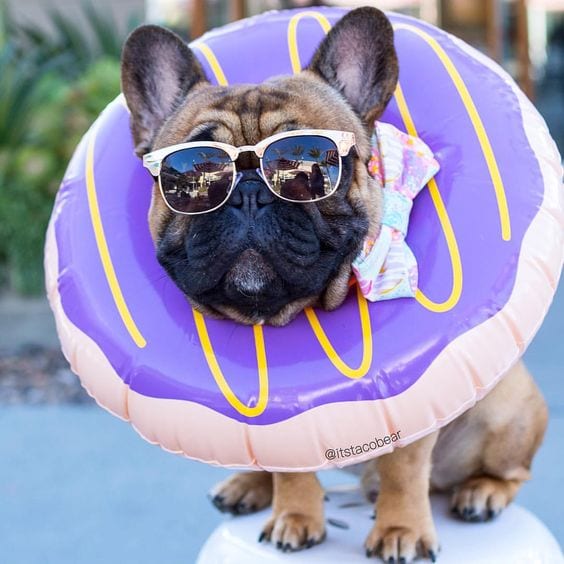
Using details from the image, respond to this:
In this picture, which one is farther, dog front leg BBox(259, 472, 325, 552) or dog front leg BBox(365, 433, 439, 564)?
dog front leg BBox(259, 472, 325, 552)

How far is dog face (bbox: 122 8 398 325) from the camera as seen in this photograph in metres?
2.41

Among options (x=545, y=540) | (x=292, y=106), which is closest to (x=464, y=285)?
(x=292, y=106)

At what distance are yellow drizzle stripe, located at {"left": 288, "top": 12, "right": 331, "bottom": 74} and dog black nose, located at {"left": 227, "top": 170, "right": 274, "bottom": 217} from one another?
0.64 meters

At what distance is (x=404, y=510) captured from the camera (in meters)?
2.67

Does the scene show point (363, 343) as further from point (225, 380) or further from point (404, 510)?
point (404, 510)

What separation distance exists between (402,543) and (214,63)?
1.53 metres

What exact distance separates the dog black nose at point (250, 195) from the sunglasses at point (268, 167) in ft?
0.05

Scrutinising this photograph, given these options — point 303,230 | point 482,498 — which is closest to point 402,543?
point 482,498

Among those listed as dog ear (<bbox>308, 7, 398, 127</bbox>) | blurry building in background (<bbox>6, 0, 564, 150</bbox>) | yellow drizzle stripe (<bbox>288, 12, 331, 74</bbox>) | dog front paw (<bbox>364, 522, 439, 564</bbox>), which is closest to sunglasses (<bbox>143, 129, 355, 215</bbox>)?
dog ear (<bbox>308, 7, 398, 127</bbox>)

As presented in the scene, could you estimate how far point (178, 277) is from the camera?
2516 millimetres

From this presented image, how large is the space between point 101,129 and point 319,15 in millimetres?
781

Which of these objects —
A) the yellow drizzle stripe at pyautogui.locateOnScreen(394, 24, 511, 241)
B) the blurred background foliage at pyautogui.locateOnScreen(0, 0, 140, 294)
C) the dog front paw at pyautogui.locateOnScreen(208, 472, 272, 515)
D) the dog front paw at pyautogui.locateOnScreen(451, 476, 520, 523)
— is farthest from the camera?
the blurred background foliage at pyautogui.locateOnScreen(0, 0, 140, 294)

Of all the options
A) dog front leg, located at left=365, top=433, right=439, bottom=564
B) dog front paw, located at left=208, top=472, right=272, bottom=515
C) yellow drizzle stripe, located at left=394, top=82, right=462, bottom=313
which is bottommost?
dog front paw, located at left=208, top=472, right=272, bottom=515

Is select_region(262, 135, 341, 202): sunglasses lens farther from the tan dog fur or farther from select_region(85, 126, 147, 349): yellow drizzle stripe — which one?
the tan dog fur
